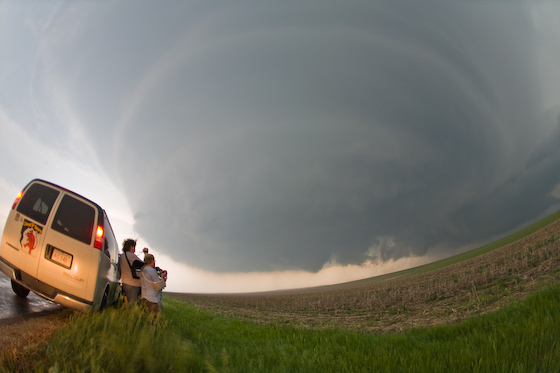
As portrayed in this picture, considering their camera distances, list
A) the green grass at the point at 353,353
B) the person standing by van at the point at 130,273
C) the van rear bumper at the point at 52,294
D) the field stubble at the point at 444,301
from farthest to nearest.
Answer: the field stubble at the point at 444,301
the person standing by van at the point at 130,273
the van rear bumper at the point at 52,294
the green grass at the point at 353,353

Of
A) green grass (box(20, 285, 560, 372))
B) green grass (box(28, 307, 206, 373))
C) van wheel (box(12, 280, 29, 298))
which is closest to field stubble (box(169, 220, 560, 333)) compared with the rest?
green grass (box(20, 285, 560, 372))

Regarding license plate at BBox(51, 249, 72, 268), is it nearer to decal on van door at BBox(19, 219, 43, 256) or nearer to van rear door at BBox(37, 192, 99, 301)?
van rear door at BBox(37, 192, 99, 301)

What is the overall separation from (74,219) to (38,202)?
910mm

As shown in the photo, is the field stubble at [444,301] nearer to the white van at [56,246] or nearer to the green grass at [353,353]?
the green grass at [353,353]

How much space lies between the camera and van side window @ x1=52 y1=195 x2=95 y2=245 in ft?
21.9

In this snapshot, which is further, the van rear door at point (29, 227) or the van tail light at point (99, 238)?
the van tail light at point (99, 238)

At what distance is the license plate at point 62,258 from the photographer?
253 inches

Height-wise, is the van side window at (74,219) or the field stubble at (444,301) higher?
the van side window at (74,219)

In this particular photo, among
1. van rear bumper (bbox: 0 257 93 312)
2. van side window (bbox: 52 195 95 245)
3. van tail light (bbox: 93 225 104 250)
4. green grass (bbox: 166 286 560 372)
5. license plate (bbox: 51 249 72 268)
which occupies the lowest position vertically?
green grass (bbox: 166 286 560 372)

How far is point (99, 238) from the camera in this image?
6875mm

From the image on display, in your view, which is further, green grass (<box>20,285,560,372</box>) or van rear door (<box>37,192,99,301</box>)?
van rear door (<box>37,192,99,301</box>)

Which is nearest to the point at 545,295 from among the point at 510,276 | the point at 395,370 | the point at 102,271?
the point at 395,370

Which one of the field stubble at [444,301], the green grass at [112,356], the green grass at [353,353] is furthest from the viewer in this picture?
the field stubble at [444,301]

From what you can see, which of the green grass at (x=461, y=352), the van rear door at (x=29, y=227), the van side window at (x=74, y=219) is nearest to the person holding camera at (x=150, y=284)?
the van side window at (x=74, y=219)
